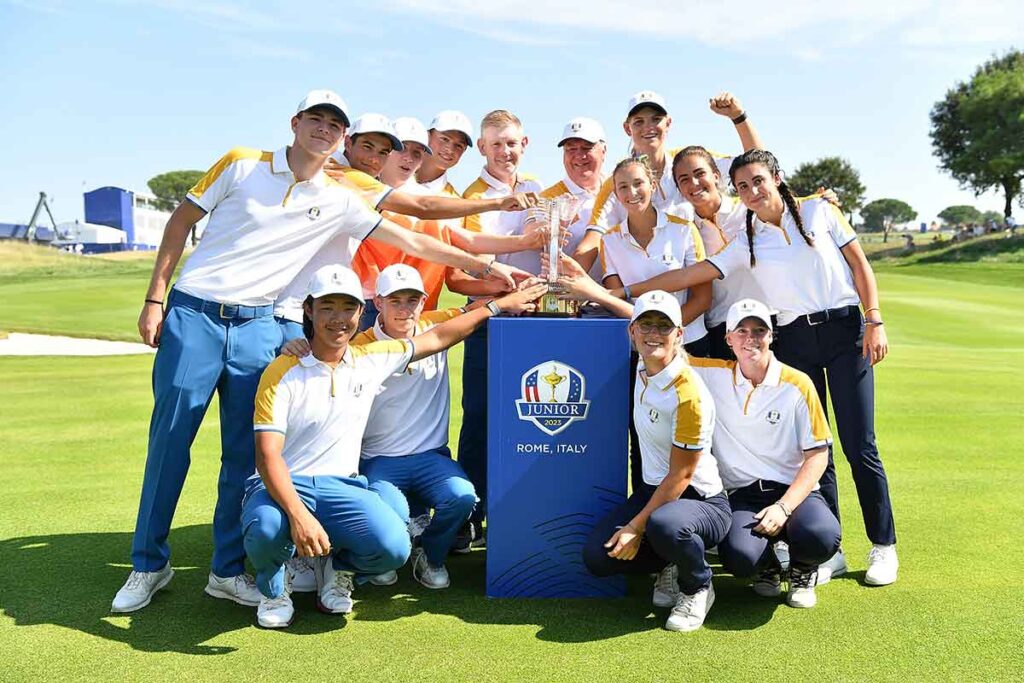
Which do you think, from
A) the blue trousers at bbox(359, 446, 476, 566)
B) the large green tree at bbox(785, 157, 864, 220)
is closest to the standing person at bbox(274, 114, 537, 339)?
the blue trousers at bbox(359, 446, 476, 566)

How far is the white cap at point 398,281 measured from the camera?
4438 mm

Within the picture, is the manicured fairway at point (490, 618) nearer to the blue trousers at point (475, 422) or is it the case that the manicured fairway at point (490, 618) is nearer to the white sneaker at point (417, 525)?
the white sneaker at point (417, 525)

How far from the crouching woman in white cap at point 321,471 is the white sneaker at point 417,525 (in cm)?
56

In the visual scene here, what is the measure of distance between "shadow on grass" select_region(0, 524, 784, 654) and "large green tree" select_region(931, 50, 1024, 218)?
6139 centimetres

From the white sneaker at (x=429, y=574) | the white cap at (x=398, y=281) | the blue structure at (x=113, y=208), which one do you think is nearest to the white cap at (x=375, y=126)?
the white cap at (x=398, y=281)

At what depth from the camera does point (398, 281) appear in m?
4.45

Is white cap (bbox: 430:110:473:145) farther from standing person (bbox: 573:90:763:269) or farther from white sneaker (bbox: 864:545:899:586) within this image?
white sneaker (bbox: 864:545:899:586)

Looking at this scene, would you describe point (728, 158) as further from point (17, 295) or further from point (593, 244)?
point (17, 295)

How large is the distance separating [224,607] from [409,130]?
104 inches

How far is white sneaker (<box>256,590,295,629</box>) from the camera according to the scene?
13.1 feet

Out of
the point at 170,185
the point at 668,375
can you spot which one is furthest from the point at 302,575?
the point at 170,185

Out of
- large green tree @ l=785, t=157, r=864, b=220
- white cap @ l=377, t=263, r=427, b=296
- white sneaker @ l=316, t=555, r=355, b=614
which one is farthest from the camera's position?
large green tree @ l=785, t=157, r=864, b=220

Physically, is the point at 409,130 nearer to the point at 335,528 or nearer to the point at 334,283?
the point at 334,283

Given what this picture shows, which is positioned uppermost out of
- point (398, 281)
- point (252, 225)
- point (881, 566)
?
point (252, 225)
